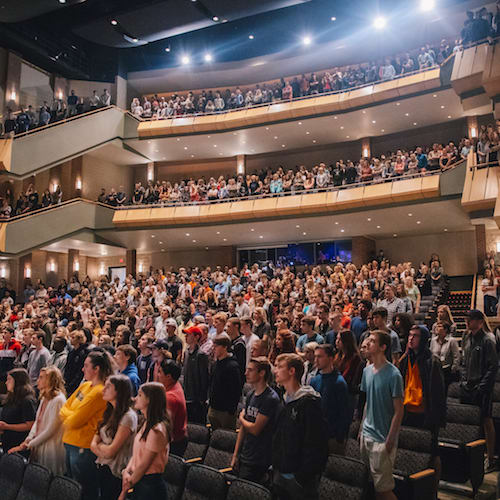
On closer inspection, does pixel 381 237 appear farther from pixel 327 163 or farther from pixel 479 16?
pixel 479 16

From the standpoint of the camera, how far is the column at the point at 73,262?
20.2 meters

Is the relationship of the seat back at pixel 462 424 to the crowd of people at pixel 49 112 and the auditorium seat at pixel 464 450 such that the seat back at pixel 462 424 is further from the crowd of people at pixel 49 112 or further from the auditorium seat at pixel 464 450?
the crowd of people at pixel 49 112

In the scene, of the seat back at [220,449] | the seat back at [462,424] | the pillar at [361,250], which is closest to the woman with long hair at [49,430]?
the seat back at [220,449]

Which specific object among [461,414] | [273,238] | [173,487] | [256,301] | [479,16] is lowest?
[173,487]

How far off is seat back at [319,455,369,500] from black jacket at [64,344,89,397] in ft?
11.5

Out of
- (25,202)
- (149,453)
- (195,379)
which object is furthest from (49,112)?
(149,453)

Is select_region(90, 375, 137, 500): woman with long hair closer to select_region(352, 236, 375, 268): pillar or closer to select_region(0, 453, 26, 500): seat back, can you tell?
select_region(0, 453, 26, 500): seat back

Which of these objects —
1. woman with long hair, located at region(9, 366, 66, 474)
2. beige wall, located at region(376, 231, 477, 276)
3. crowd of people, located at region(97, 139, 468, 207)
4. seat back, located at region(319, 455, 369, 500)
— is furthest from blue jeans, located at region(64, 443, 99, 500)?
beige wall, located at region(376, 231, 477, 276)

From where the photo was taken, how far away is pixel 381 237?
64.5 ft

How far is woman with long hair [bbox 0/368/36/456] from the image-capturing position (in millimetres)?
4227

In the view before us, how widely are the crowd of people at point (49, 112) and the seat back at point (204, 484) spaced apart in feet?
52.6

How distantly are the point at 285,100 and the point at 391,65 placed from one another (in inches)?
146

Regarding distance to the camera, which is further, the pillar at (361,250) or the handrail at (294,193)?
the pillar at (361,250)

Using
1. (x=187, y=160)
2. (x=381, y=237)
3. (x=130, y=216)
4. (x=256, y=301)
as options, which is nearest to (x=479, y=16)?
(x=256, y=301)
